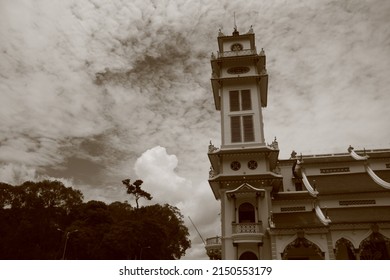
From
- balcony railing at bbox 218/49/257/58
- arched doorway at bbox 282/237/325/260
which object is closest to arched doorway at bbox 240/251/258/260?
arched doorway at bbox 282/237/325/260

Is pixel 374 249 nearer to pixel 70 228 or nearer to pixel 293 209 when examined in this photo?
pixel 293 209

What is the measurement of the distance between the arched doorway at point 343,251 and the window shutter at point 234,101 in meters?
9.78

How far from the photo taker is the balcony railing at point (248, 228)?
17359mm

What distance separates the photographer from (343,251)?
18.1 metres

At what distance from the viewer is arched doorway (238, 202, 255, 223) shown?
60.8ft

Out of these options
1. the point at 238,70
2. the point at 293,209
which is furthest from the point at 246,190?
the point at 238,70

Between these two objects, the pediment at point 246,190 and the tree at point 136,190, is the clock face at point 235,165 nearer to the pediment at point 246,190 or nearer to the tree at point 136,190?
the pediment at point 246,190

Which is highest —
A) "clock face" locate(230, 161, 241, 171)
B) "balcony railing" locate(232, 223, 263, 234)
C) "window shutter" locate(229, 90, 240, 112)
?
"window shutter" locate(229, 90, 240, 112)

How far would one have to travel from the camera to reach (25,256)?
2027 centimetres

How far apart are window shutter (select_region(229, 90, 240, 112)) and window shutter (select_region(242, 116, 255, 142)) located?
951 millimetres

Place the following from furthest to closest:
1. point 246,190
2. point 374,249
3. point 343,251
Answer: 1. point 246,190
2. point 343,251
3. point 374,249

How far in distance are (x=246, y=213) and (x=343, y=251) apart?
17.6 feet

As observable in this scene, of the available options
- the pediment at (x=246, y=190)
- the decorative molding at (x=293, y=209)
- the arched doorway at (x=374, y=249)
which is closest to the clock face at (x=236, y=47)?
the pediment at (x=246, y=190)

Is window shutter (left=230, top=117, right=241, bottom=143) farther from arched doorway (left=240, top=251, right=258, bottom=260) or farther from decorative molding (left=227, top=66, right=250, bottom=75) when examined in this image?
arched doorway (left=240, top=251, right=258, bottom=260)
